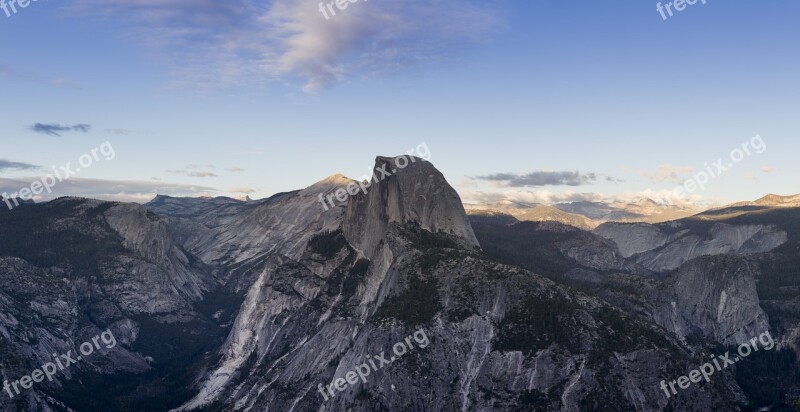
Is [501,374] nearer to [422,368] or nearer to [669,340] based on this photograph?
[422,368]

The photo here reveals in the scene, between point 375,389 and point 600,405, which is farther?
point 375,389

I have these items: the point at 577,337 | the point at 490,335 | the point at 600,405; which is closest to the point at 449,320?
the point at 490,335

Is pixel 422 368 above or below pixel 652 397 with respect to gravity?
above

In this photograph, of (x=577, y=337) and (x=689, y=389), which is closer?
(x=689, y=389)

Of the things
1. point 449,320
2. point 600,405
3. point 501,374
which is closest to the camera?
point 600,405

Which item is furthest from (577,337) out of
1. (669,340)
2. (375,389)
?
Result: (375,389)

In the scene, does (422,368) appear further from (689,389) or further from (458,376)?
(689,389)

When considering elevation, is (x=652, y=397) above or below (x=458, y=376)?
below

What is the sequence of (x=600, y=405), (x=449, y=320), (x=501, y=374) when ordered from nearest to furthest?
(x=600, y=405) < (x=501, y=374) < (x=449, y=320)

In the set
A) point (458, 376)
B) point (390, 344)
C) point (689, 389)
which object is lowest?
point (689, 389)
